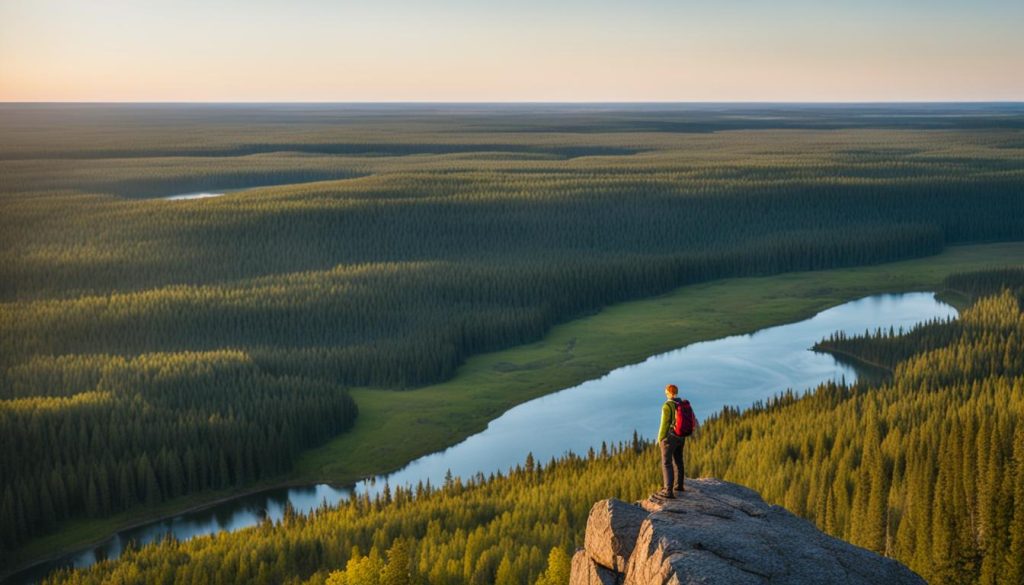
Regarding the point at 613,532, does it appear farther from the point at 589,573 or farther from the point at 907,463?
the point at 907,463

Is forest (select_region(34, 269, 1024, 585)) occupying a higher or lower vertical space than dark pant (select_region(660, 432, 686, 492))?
lower

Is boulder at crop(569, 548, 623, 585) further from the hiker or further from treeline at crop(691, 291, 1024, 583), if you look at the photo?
treeline at crop(691, 291, 1024, 583)

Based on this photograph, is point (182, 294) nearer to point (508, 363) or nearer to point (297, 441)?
point (508, 363)

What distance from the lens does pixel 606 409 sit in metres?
94.0

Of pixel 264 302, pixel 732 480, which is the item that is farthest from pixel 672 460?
pixel 264 302

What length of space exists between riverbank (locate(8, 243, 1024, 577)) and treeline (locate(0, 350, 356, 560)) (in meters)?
1.55

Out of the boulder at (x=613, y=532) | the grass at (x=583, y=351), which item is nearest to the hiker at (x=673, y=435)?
the boulder at (x=613, y=532)

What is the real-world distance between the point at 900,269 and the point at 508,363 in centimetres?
8904

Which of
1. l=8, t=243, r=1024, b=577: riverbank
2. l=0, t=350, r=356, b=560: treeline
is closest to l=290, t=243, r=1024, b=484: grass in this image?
l=8, t=243, r=1024, b=577: riverbank

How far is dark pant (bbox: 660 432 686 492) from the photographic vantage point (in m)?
32.0

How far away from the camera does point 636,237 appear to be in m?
184

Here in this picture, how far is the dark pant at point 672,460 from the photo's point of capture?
32000 mm

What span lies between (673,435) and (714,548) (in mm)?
5210

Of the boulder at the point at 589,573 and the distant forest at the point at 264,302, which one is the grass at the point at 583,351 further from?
the boulder at the point at 589,573
